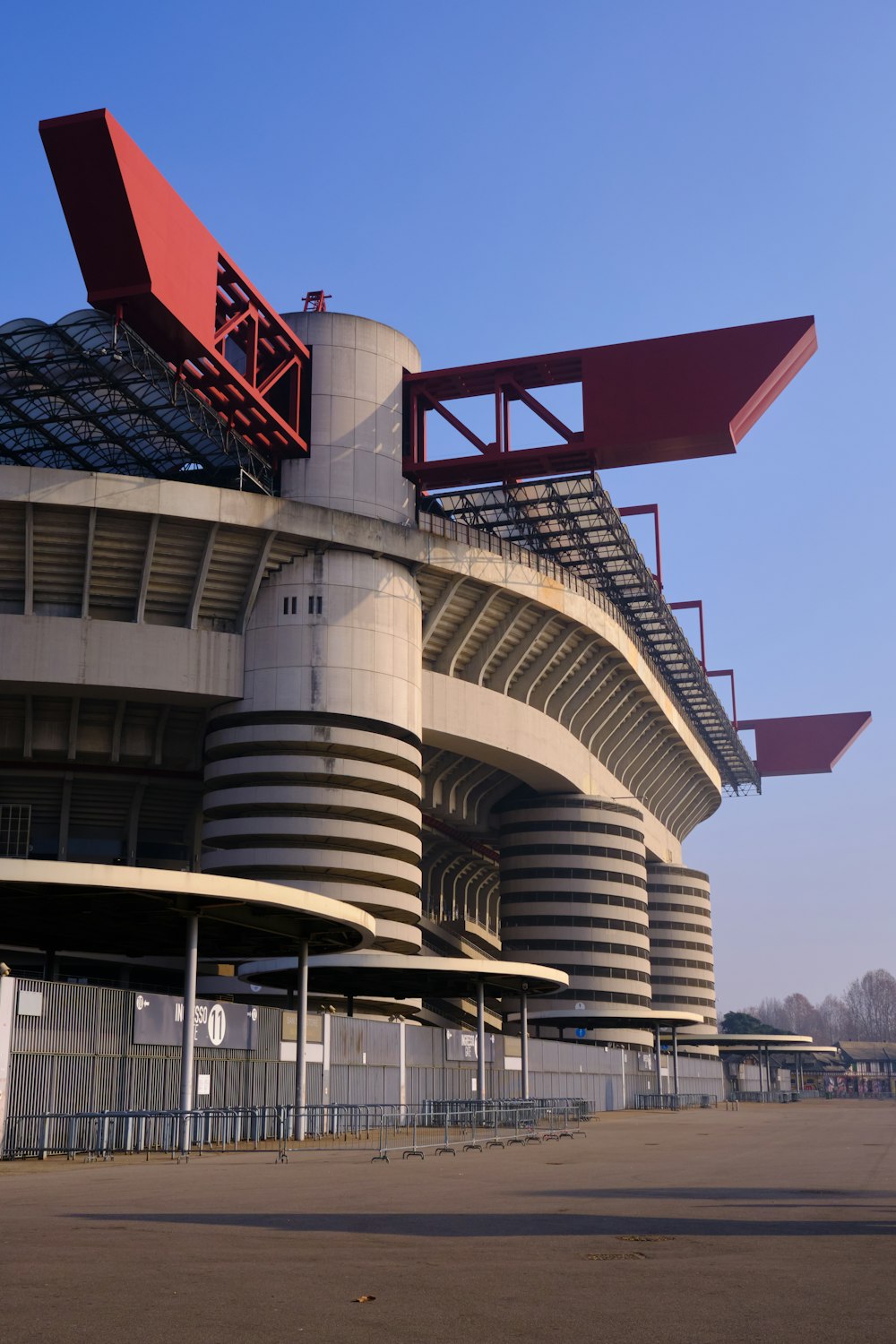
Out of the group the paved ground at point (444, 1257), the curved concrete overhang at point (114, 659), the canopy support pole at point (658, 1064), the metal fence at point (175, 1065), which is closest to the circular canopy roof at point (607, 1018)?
the canopy support pole at point (658, 1064)

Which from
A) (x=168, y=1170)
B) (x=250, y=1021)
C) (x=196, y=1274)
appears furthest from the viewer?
(x=250, y=1021)

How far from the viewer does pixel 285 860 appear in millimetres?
68000

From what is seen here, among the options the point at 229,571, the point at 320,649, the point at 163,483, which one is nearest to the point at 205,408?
the point at 163,483

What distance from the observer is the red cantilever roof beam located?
69.1 m

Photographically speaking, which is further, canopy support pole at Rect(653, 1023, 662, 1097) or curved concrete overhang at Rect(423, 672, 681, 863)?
canopy support pole at Rect(653, 1023, 662, 1097)

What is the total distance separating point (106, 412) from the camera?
65.5 metres

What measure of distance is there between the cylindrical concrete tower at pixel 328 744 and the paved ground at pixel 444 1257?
41982mm

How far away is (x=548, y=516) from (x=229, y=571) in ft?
75.0

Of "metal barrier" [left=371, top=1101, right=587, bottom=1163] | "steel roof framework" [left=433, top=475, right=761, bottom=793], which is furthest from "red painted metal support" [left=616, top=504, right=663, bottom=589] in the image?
"metal barrier" [left=371, top=1101, right=587, bottom=1163]

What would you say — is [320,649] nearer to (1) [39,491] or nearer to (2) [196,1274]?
(1) [39,491]

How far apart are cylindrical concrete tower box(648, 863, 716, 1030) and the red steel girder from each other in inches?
3275

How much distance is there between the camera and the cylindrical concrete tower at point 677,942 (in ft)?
448

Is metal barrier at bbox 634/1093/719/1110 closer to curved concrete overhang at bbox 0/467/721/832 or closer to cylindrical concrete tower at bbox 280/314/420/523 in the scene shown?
curved concrete overhang at bbox 0/467/721/832

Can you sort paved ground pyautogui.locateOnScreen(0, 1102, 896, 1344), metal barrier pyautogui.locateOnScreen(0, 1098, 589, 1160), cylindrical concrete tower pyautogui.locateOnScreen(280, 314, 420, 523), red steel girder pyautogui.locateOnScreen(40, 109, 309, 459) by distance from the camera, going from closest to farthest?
1. paved ground pyautogui.locateOnScreen(0, 1102, 896, 1344)
2. metal barrier pyautogui.locateOnScreen(0, 1098, 589, 1160)
3. red steel girder pyautogui.locateOnScreen(40, 109, 309, 459)
4. cylindrical concrete tower pyautogui.locateOnScreen(280, 314, 420, 523)
